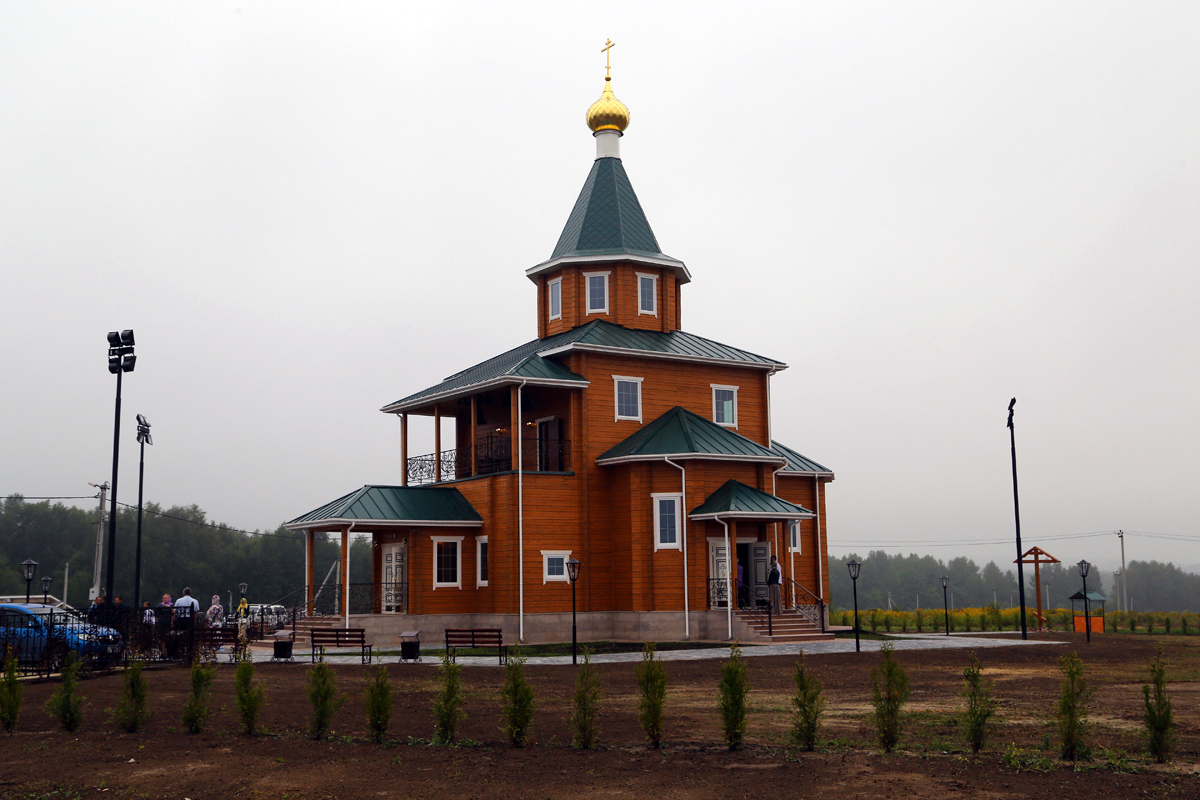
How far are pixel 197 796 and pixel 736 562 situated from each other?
20.6 meters

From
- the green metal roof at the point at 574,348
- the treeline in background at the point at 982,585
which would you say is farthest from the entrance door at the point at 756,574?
the treeline in background at the point at 982,585

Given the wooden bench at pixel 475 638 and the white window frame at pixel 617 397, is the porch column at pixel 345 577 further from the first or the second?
the white window frame at pixel 617 397

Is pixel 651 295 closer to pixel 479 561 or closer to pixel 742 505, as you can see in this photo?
pixel 742 505

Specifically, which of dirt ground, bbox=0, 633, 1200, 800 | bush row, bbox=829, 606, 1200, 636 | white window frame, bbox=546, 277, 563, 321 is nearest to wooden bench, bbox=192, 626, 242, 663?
dirt ground, bbox=0, 633, 1200, 800

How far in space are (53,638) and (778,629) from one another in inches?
657

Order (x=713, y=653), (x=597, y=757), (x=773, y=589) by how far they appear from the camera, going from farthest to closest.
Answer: (x=773, y=589)
(x=713, y=653)
(x=597, y=757)

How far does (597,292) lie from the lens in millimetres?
32688

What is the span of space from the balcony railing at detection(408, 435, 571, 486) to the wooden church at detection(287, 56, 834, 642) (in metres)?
0.07

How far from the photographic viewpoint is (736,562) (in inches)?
1112

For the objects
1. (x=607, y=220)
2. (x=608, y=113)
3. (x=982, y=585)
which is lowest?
(x=982, y=585)

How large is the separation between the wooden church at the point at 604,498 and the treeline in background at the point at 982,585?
9647cm

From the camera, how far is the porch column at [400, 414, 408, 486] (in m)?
34.1

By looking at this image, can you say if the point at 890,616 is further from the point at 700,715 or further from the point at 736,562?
the point at 700,715

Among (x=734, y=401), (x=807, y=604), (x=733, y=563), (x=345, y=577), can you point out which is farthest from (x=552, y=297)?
(x=807, y=604)
